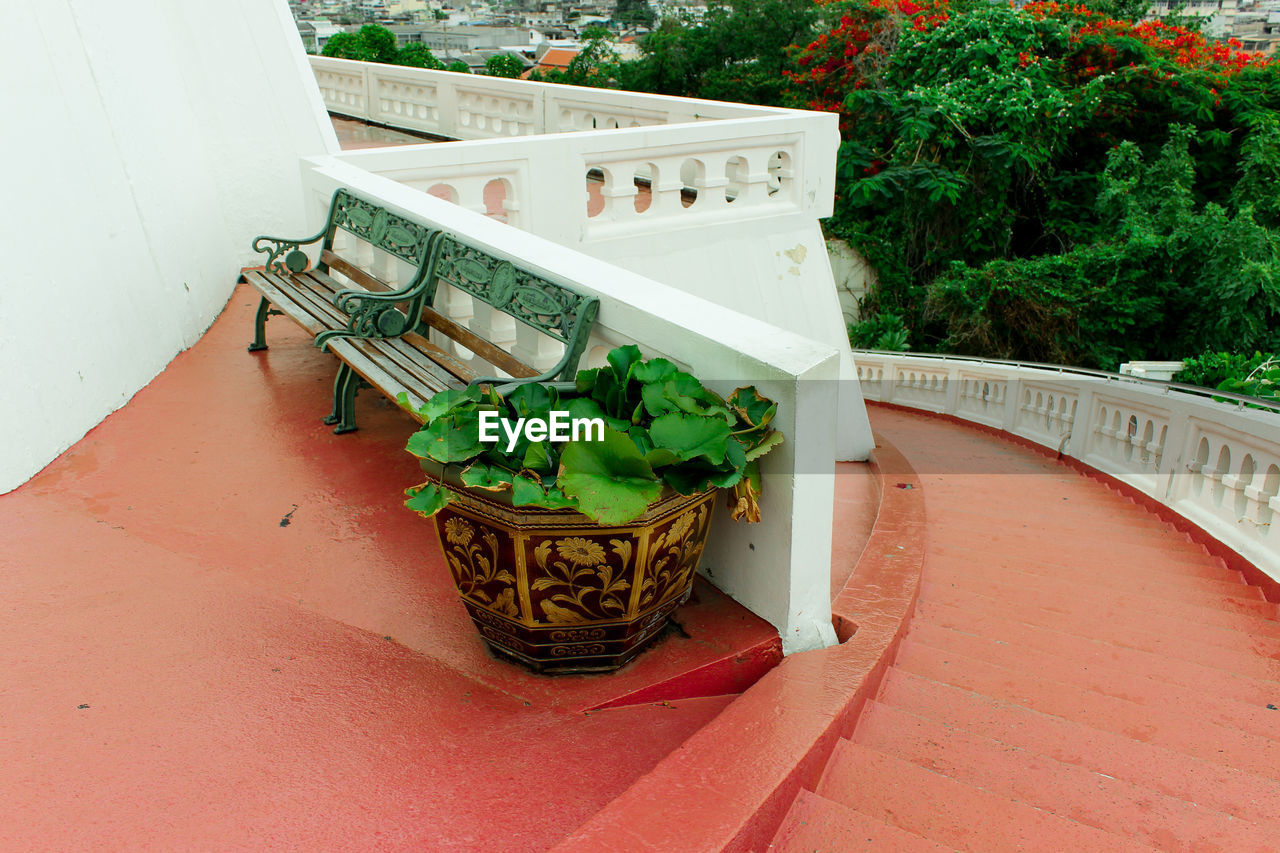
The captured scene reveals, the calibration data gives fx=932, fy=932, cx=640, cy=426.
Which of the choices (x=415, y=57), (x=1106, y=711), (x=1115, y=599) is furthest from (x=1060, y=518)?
(x=415, y=57)

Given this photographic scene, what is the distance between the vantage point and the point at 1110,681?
3.25 m

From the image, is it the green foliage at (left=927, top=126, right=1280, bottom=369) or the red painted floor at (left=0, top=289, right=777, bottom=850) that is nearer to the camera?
the red painted floor at (left=0, top=289, right=777, bottom=850)

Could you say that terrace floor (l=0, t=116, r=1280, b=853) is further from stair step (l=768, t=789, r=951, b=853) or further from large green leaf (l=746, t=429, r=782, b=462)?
large green leaf (l=746, t=429, r=782, b=462)

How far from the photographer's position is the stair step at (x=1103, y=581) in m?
4.34

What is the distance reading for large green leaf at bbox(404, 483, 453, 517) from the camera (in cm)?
222

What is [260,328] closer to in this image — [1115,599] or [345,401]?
[345,401]

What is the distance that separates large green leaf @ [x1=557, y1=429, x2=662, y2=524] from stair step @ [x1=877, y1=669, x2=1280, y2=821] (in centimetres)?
116

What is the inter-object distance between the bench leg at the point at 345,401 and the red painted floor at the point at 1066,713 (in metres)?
2.57

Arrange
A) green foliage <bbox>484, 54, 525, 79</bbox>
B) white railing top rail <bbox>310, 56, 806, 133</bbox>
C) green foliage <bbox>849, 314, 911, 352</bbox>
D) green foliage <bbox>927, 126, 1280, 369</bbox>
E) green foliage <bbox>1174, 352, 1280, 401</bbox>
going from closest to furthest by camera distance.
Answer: white railing top rail <bbox>310, 56, 806, 133</bbox> < green foliage <bbox>1174, 352, 1280, 401</bbox> < green foliage <bbox>927, 126, 1280, 369</bbox> < green foliage <bbox>849, 314, 911, 352</bbox> < green foliage <bbox>484, 54, 525, 79</bbox>

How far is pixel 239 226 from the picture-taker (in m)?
6.51

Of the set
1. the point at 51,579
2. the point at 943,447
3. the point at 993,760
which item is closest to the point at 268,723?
the point at 51,579

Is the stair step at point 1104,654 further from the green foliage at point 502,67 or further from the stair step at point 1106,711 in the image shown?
the green foliage at point 502,67

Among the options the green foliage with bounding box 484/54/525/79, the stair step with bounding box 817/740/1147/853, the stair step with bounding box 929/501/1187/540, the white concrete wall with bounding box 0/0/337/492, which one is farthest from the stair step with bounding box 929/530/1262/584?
the green foliage with bounding box 484/54/525/79

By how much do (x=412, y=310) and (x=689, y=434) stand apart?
7.11ft
